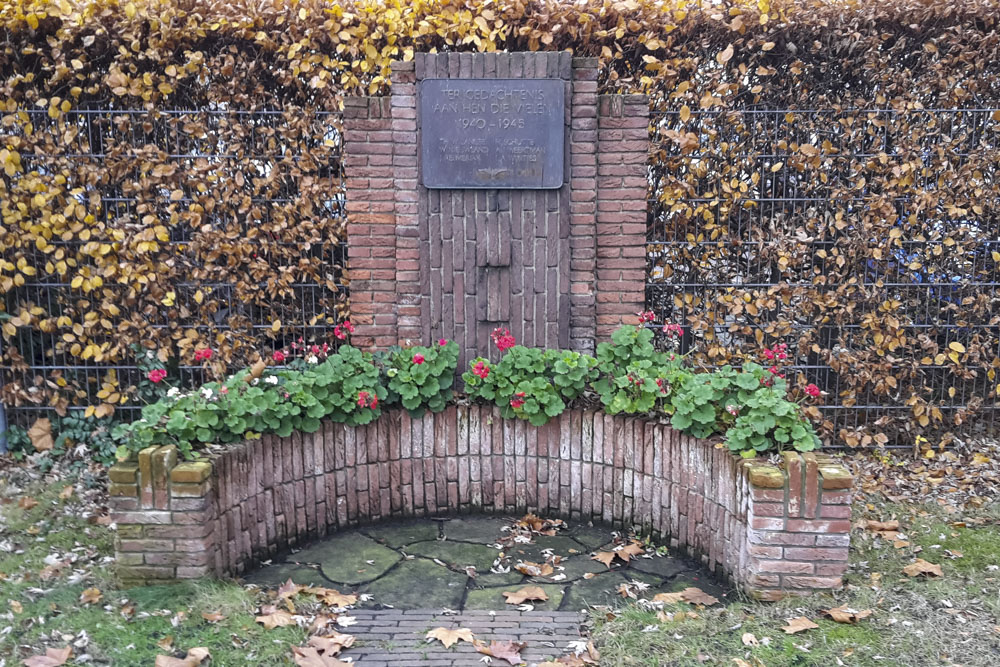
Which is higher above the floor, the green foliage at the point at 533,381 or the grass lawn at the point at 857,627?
the green foliage at the point at 533,381

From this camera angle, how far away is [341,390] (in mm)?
3945

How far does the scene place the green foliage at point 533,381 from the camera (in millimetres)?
3971

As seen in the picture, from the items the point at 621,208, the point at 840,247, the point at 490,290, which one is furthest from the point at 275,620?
the point at 840,247

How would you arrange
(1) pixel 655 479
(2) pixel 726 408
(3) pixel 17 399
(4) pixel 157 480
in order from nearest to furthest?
(4) pixel 157 480 < (2) pixel 726 408 < (1) pixel 655 479 < (3) pixel 17 399

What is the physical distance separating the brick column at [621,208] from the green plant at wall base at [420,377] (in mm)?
1003

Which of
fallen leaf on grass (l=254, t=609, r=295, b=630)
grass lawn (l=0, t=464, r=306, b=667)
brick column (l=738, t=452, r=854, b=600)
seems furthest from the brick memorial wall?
fallen leaf on grass (l=254, t=609, r=295, b=630)

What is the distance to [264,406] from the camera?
11.9ft

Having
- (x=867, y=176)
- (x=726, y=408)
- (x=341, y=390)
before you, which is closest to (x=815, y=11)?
(x=867, y=176)

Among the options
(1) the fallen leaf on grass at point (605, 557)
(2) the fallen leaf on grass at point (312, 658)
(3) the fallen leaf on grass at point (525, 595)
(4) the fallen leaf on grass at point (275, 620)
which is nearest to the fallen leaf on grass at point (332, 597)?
(4) the fallen leaf on grass at point (275, 620)

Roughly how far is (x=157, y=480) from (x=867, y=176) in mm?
4402

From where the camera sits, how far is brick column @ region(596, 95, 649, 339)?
4402 millimetres

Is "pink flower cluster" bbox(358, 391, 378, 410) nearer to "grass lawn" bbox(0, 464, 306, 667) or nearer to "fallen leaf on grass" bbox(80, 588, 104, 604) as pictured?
"grass lawn" bbox(0, 464, 306, 667)

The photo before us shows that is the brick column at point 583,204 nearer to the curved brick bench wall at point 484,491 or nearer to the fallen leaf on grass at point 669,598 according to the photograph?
the curved brick bench wall at point 484,491

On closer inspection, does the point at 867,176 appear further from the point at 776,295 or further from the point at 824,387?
the point at 824,387
